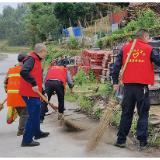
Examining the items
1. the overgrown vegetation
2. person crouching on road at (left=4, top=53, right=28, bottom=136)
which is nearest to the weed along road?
person crouching on road at (left=4, top=53, right=28, bottom=136)

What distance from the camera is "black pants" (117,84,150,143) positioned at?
13.0 feet

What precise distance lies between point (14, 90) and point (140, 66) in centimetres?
263

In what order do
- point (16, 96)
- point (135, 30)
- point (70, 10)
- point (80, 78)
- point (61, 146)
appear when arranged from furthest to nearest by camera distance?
point (70, 10) < point (135, 30) < point (80, 78) < point (16, 96) < point (61, 146)

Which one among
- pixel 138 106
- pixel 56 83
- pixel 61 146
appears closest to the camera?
pixel 138 106

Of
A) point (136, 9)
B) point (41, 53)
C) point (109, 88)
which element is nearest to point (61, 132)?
point (41, 53)

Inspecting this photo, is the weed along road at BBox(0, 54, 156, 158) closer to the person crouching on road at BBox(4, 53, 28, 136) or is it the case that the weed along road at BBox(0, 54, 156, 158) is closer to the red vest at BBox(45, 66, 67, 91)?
the person crouching on road at BBox(4, 53, 28, 136)

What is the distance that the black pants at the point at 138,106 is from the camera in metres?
3.97

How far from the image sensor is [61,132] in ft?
17.1

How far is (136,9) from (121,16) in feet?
7.75

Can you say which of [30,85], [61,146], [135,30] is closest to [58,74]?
[30,85]

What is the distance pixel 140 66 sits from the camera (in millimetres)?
3918

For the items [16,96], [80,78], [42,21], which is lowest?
[80,78]

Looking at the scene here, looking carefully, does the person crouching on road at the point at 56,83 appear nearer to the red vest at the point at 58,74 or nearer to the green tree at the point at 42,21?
the red vest at the point at 58,74

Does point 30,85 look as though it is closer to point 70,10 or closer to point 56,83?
point 56,83
